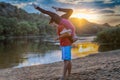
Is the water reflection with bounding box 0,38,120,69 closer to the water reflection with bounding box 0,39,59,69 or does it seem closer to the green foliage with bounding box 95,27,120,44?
the water reflection with bounding box 0,39,59,69

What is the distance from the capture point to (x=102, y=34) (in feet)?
214

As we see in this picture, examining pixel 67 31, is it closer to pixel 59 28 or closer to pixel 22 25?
pixel 59 28

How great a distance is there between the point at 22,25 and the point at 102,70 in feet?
377

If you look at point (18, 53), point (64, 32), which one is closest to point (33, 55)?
point (18, 53)

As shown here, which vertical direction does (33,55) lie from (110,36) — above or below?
below

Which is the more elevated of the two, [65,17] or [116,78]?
[65,17]

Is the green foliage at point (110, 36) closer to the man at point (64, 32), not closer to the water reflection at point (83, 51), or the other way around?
the water reflection at point (83, 51)

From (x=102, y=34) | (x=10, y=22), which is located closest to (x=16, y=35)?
(x=10, y=22)

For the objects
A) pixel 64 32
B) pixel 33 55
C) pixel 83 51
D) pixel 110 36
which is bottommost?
pixel 83 51

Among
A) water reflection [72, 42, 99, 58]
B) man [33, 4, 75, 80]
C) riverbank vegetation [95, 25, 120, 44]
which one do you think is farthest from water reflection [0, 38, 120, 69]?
man [33, 4, 75, 80]

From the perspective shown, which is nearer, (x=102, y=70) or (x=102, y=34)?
(x=102, y=70)

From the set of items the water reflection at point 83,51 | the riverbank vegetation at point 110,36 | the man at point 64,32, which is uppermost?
the man at point 64,32

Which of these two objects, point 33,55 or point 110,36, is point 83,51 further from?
point 110,36

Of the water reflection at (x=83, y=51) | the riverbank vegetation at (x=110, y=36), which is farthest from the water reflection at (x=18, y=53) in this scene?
the riverbank vegetation at (x=110, y=36)
